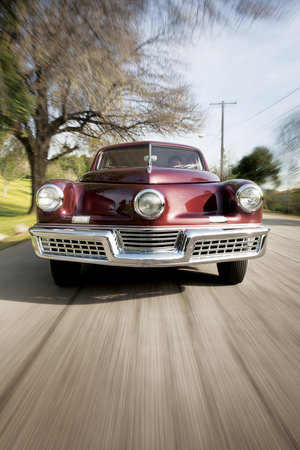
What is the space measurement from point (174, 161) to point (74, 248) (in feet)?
6.36

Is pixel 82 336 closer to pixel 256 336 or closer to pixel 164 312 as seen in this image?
pixel 164 312

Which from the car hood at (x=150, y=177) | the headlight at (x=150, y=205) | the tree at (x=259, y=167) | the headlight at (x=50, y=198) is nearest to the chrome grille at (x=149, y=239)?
the headlight at (x=150, y=205)

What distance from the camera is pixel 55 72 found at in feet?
18.3

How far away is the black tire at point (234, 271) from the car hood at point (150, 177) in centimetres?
88

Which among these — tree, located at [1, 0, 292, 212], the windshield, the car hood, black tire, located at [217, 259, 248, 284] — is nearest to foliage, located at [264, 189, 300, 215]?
tree, located at [1, 0, 292, 212]

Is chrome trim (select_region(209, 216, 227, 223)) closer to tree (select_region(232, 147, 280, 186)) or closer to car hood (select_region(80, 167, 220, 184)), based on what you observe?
car hood (select_region(80, 167, 220, 184))

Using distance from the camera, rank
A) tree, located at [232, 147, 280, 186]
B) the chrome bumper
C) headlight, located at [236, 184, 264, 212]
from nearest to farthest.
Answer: the chrome bumper < headlight, located at [236, 184, 264, 212] < tree, located at [232, 147, 280, 186]

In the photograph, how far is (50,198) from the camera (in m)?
2.71

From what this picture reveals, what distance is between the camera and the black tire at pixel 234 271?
300 cm

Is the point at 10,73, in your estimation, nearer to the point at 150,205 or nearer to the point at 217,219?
the point at 150,205

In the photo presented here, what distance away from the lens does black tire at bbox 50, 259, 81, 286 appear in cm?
294

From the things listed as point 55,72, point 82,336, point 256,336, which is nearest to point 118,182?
point 82,336

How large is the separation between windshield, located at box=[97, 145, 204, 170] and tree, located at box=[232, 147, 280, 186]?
51.8 ft

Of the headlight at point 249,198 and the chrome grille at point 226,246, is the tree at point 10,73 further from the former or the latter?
the chrome grille at point 226,246
